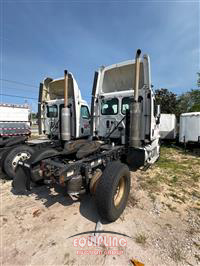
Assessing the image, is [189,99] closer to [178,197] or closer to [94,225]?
[178,197]

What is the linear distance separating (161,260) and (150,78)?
4129 millimetres

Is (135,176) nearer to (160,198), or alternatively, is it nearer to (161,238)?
(160,198)

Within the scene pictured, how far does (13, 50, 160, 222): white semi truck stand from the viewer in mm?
2680

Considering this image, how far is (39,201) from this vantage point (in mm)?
3426

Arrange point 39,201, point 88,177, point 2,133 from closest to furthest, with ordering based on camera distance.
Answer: point 88,177 → point 39,201 → point 2,133

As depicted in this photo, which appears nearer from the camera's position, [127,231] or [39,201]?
[127,231]

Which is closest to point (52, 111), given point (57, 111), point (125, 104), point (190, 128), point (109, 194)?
point (57, 111)

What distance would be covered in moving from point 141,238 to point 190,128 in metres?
10.1

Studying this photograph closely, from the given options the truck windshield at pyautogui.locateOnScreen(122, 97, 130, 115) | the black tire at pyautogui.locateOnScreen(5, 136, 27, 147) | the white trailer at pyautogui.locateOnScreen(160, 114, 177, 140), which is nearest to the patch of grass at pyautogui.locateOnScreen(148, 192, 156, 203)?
the truck windshield at pyautogui.locateOnScreen(122, 97, 130, 115)

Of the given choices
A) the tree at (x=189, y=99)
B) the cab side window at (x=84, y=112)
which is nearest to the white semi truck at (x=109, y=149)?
the cab side window at (x=84, y=112)

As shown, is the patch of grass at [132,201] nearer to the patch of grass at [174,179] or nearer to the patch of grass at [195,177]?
the patch of grass at [174,179]

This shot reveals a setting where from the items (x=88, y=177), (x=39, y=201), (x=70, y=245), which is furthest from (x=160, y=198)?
(x=39, y=201)

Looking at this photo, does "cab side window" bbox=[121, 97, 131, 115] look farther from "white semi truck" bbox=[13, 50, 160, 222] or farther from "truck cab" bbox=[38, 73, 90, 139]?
"truck cab" bbox=[38, 73, 90, 139]

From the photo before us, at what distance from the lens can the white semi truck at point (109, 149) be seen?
8.79 ft
